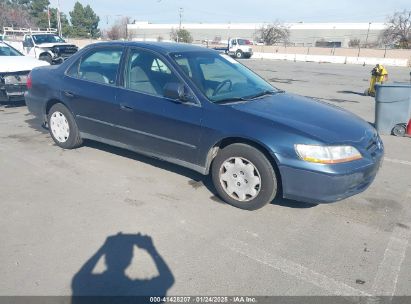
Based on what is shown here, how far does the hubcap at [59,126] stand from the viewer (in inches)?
214

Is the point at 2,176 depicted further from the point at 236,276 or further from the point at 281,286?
the point at 281,286

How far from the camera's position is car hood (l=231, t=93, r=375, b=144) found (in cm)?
360

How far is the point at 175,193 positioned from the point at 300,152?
155cm

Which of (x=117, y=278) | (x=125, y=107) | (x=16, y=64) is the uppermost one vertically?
(x=16, y=64)

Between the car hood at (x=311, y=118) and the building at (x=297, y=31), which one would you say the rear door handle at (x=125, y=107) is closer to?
the car hood at (x=311, y=118)

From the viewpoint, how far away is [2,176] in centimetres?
461

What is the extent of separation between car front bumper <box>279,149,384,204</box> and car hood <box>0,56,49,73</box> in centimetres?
712

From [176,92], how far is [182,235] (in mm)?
1519

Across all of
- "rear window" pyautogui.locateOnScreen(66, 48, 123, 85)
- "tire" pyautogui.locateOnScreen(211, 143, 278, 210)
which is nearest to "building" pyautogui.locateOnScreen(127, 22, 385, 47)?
"rear window" pyautogui.locateOnScreen(66, 48, 123, 85)

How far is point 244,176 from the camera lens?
150 inches

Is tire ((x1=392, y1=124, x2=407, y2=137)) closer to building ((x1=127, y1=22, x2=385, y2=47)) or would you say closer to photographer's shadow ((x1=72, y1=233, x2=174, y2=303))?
photographer's shadow ((x1=72, y1=233, x2=174, y2=303))

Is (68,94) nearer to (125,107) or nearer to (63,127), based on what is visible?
(63,127)

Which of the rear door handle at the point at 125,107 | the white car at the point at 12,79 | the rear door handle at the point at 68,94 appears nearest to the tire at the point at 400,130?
the rear door handle at the point at 125,107

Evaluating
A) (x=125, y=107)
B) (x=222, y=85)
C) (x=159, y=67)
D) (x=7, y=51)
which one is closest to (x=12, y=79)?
(x=7, y=51)
